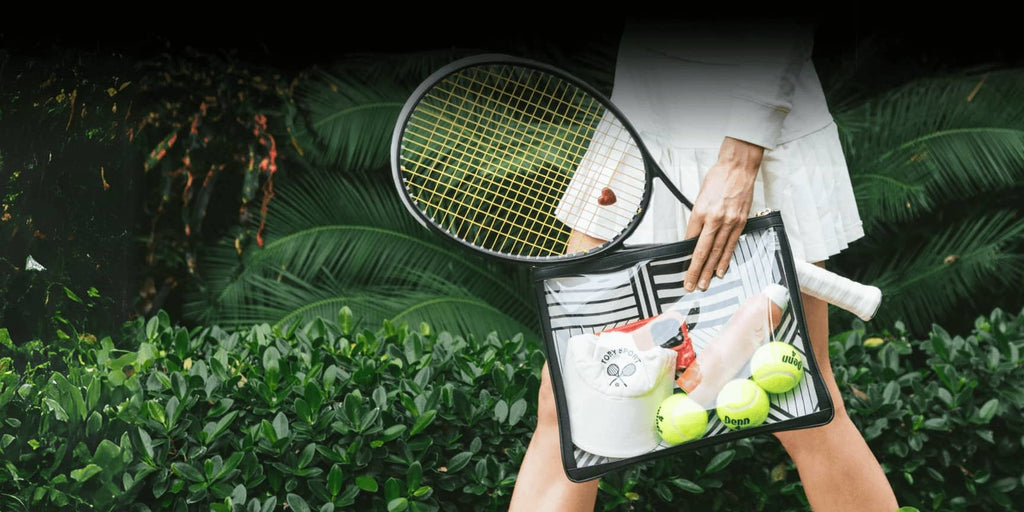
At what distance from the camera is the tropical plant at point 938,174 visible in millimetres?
3312

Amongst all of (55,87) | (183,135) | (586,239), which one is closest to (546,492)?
(586,239)

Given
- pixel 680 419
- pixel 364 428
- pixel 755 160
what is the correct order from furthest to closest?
1. pixel 364 428
2. pixel 755 160
3. pixel 680 419

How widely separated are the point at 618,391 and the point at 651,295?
0.57 feet

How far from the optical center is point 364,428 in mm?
1804

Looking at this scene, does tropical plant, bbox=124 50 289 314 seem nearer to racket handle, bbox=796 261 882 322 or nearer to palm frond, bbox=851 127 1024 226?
palm frond, bbox=851 127 1024 226

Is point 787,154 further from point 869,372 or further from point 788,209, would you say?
point 869,372

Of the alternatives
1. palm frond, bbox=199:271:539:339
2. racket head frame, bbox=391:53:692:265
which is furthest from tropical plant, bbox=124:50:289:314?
racket head frame, bbox=391:53:692:265

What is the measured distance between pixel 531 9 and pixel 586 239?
1.53m

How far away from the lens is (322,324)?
232 cm

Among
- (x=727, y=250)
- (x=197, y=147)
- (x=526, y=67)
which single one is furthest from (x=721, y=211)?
(x=197, y=147)

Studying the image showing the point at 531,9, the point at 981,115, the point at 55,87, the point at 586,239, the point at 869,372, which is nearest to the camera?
the point at 586,239

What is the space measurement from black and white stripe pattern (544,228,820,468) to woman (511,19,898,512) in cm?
11

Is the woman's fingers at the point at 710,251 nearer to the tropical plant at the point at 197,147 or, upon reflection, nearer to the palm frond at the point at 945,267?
the palm frond at the point at 945,267

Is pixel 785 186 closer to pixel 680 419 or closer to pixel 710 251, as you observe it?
pixel 710 251
